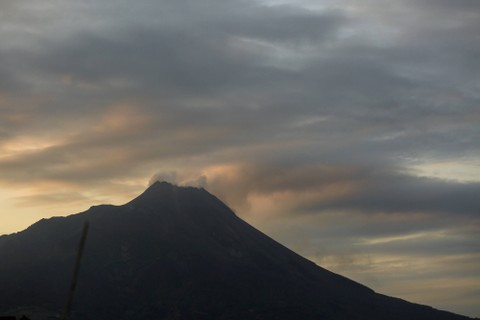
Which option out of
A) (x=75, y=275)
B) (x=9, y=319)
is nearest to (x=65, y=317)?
(x=75, y=275)

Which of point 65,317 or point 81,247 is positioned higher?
point 81,247

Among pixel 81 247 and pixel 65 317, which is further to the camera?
pixel 81 247

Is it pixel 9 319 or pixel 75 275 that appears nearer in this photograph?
pixel 75 275

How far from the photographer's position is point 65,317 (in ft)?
30.3

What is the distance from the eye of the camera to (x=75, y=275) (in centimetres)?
985

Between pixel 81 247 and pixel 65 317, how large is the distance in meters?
1.11

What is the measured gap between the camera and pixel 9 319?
98.4ft

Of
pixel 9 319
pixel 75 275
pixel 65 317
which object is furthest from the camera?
pixel 9 319

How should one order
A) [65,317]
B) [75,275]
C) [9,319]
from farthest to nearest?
[9,319], [75,275], [65,317]

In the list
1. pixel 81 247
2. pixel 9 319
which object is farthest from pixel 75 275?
pixel 9 319

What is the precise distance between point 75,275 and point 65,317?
2.43ft

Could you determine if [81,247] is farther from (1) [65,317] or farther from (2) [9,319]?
(2) [9,319]

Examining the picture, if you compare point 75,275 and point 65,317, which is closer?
point 65,317

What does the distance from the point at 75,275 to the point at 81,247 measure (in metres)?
0.39
